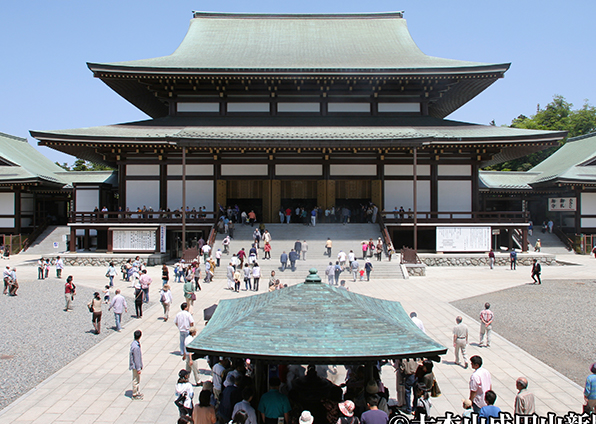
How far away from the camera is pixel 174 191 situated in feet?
93.6

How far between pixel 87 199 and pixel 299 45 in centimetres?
2156

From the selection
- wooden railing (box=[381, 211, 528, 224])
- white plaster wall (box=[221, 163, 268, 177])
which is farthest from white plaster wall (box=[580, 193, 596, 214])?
white plaster wall (box=[221, 163, 268, 177])

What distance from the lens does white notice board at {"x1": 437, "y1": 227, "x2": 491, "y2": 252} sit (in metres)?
26.1

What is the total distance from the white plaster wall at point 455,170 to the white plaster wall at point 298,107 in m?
9.89

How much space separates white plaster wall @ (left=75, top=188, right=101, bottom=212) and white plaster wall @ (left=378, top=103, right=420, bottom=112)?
23506 millimetres

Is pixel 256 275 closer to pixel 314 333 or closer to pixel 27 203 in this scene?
pixel 314 333

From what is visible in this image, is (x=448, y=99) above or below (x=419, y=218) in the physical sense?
above

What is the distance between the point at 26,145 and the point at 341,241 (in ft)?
122

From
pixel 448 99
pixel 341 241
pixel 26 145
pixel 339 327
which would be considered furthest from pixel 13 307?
pixel 26 145

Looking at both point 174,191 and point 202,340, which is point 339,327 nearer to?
point 202,340

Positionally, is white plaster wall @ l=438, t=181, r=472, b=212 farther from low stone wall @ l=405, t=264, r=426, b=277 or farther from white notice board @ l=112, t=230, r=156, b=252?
white notice board @ l=112, t=230, r=156, b=252

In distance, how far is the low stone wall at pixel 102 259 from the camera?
979 inches

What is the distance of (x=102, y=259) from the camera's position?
82.6ft

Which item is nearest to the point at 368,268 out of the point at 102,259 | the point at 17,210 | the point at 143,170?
the point at 102,259
